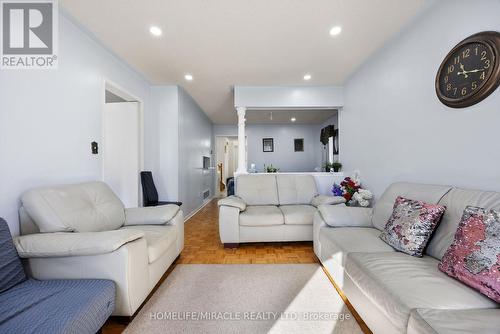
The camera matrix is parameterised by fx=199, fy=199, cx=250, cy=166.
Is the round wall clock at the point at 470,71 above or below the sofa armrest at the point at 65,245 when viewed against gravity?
above

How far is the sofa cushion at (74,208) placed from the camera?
1411 mm

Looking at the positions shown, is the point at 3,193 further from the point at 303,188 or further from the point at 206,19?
the point at 303,188

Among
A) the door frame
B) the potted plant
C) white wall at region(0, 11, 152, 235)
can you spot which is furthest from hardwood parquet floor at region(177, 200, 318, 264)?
the potted plant

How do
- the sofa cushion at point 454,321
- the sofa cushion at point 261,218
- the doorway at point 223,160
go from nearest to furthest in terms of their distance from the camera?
the sofa cushion at point 454,321
the sofa cushion at point 261,218
the doorway at point 223,160

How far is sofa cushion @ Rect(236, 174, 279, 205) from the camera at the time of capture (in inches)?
123

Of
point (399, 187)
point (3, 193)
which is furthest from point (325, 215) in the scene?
point (3, 193)

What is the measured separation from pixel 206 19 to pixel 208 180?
4.67 metres

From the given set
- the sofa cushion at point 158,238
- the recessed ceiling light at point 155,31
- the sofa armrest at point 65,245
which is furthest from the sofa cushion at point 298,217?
the recessed ceiling light at point 155,31

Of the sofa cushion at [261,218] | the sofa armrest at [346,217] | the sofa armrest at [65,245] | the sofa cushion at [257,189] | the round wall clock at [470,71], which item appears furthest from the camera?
the sofa cushion at [257,189]

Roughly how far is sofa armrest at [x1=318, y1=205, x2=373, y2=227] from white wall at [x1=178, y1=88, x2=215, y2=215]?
2659mm

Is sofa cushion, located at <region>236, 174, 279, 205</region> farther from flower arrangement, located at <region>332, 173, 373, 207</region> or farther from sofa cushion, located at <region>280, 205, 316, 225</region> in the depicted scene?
flower arrangement, located at <region>332, 173, 373, 207</region>

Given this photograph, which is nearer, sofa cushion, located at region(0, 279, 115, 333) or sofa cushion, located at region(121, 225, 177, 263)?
sofa cushion, located at region(0, 279, 115, 333)

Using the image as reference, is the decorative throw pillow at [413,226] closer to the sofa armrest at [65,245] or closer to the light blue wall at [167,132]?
the sofa armrest at [65,245]

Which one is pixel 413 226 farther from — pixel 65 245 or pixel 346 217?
pixel 65 245
